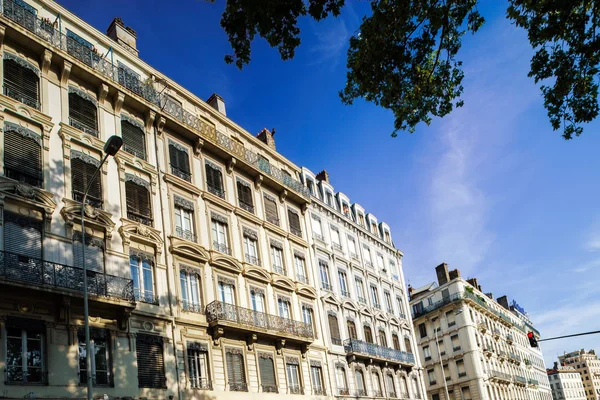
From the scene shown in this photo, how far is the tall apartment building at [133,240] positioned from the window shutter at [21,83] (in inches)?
1.9

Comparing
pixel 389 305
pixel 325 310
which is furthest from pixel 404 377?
pixel 325 310

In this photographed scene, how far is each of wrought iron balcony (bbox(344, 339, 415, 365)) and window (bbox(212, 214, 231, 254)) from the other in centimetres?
1107

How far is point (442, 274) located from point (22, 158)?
2141 inches

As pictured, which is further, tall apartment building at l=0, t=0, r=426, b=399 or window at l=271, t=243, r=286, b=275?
window at l=271, t=243, r=286, b=275

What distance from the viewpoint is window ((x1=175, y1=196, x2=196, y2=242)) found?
25.8m

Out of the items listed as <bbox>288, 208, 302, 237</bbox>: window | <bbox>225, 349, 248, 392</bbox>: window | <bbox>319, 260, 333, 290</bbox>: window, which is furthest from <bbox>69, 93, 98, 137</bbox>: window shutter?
<bbox>319, 260, 333, 290</bbox>: window

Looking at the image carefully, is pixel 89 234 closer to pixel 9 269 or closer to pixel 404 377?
pixel 9 269

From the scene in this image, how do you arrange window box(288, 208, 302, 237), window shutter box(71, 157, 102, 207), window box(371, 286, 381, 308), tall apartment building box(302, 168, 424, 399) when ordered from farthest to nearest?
1. window box(371, 286, 381, 308)
2. tall apartment building box(302, 168, 424, 399)
3. window box(288, 208, 302, 237)
4. window shutter box(71, 157, 102, 207)

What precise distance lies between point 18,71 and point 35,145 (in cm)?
295

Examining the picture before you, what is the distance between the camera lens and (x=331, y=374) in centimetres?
3216

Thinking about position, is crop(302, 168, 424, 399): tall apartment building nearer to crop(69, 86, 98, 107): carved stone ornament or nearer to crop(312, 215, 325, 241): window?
crop(312, 215, 325, 241): window

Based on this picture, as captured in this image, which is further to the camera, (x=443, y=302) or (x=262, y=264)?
(x=443, y=302)

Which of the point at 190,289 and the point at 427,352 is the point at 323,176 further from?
the point at 427,352

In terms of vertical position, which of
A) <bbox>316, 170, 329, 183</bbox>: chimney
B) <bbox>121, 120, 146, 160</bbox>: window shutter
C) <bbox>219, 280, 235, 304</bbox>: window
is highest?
<bbox>316, 170, 329, 183</bbox>: chimney
